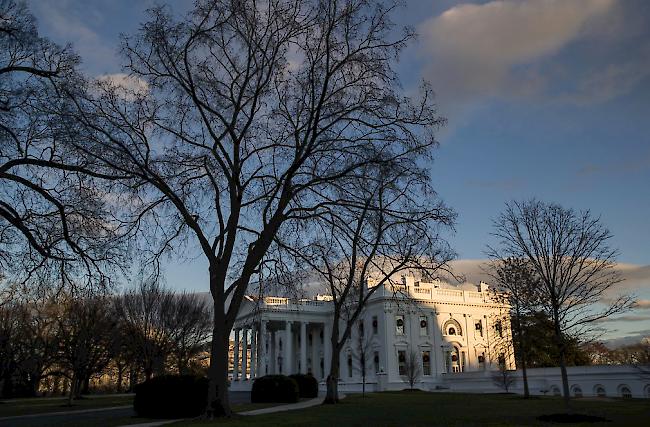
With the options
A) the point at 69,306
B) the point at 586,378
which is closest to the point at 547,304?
the point at 586,378

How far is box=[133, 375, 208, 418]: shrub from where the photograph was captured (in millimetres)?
19828

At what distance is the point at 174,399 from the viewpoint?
1984 cm

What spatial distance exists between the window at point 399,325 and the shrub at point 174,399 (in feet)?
159

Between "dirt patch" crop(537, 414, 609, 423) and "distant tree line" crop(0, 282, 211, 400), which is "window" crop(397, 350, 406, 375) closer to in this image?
"distant tree line" crop(0, 282, 211, 400)

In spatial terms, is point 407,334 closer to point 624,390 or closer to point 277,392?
point 624,390

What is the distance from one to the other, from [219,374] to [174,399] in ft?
15.1

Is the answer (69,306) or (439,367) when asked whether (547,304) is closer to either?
(69,306)

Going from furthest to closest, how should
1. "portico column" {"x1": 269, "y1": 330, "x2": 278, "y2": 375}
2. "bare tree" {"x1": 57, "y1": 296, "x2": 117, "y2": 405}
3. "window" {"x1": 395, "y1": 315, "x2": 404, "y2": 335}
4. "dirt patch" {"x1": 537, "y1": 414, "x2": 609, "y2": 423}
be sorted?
"portico column" {"x1": 269, "y1": 330, "x2": 278, "y2": 375}, "window" {"x1": 395, "y1": 315, "x2": 404, "y2": 335}, "bare tree" {"x1": 57, "y1": 296, "x2": 117, "y2": 405}, "dirt patch" {"x1": 537, "y1": 414, "x2": 609, "y2": 423}

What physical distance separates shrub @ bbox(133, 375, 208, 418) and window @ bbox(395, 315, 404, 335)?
159 ft

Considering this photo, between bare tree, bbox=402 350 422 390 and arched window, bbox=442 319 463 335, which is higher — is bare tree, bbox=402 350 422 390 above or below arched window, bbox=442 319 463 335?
below

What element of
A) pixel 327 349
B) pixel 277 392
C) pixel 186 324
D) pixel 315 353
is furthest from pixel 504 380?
pixel 315 353

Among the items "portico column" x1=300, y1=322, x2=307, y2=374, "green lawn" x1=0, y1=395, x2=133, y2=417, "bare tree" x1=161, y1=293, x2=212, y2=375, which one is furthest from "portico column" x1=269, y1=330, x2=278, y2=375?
"green lawn" x1=0, y1=395, x2=133, y2=417

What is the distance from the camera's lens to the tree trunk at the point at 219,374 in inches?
638

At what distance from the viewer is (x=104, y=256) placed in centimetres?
A: 1761
